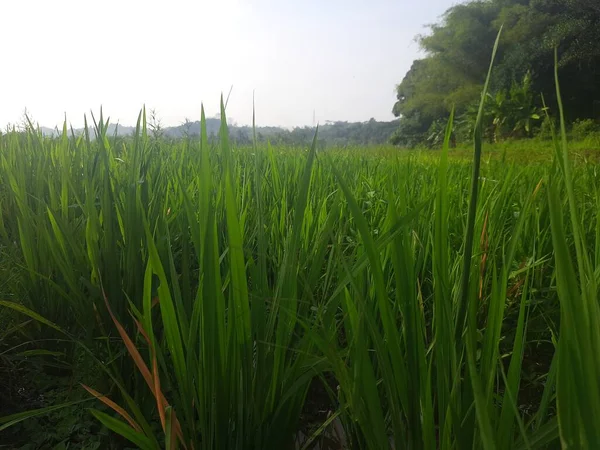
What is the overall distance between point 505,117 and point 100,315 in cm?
1825

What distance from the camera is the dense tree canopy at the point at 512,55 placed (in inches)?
650

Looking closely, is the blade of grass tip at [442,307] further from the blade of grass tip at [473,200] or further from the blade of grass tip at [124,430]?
the blade of grass tip at [124,430]

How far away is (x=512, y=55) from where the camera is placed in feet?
60.6

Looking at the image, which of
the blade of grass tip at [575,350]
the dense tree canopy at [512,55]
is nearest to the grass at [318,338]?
the blade of grass tip at [575,350]

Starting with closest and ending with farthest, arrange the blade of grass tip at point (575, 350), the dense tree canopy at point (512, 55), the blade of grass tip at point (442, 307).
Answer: the blade of grass tip at point (575, 350)
the blade of grass tip at point (442, 307)
the dense tree canopy at point (512, 55)

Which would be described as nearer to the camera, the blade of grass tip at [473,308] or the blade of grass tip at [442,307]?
the blade of grass tip at [473,308]

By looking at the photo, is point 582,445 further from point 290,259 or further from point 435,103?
point 435,103

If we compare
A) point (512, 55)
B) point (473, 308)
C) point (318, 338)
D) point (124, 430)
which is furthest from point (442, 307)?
point (512, 55)

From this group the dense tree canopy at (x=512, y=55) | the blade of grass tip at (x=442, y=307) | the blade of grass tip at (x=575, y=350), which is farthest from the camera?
the dense tree canopy at (x=512, y=55)

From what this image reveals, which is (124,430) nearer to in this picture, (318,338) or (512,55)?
(318,338)

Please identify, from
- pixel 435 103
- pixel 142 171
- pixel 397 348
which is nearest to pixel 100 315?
pixel 142 171

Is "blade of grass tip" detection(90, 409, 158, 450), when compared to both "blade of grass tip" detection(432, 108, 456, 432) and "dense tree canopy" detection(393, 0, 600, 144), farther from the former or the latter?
"dense tree canopy" detection(393, 0, 600, 144)

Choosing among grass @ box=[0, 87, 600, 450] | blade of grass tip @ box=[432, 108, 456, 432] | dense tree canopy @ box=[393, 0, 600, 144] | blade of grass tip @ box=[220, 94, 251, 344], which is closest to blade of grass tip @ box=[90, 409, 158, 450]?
grass @ box=[0, 87, 600, 450]

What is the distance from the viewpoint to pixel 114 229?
838mm
